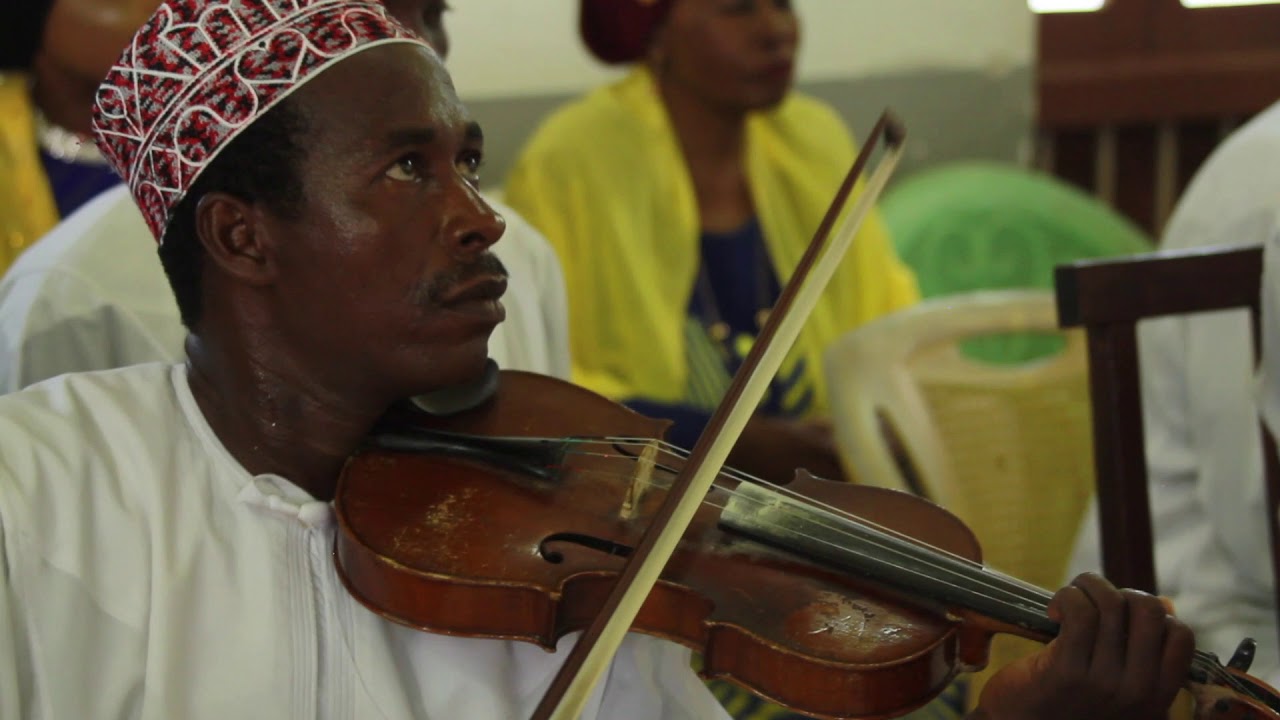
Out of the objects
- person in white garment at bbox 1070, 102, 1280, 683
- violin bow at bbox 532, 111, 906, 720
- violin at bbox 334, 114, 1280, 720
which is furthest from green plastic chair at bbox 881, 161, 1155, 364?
violin at bbox 334, 114, 1280, 720

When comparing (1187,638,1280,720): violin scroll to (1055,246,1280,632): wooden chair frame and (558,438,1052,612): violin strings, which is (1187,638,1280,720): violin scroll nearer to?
(558,438,1052,612): violin strings

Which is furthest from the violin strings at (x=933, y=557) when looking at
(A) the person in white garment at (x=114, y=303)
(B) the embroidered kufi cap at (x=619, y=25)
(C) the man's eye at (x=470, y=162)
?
(B) the embroidered kufi cap at (x=619, y=25)

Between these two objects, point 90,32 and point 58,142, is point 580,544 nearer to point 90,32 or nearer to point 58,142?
point 90,32

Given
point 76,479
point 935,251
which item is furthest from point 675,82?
point 76,479

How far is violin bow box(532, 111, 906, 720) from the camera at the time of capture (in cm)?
94

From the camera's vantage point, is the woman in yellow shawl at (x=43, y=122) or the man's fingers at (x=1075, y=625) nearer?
the man's fingers at (x=1075, y=625)

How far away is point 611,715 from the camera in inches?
52.0

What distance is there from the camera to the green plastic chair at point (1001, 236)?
329 cm

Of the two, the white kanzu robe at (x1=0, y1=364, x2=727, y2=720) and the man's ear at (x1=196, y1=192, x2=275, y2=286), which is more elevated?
the man's ear at (x1=196, y1=192, x2=275, y2=286)

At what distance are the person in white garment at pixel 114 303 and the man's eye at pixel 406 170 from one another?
43cm

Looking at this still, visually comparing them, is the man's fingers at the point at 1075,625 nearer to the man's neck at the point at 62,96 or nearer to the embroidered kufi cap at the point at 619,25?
the man's neck at the point at 62,96

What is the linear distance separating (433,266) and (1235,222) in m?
1.22

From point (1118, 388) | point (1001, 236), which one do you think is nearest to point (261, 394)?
point (1118, 388)

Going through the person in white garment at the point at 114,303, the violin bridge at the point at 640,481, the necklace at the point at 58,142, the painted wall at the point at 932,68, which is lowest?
the painted wall at the point at 932,68
